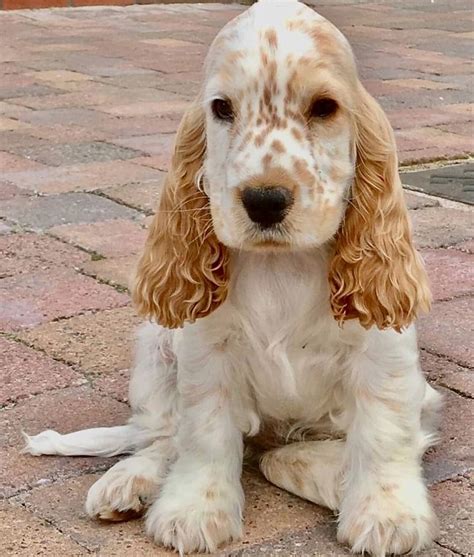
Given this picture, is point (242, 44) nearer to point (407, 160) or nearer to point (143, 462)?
point (143, 462)

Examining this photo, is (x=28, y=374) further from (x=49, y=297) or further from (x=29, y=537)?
(x=29, y=537)

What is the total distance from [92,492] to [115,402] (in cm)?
67

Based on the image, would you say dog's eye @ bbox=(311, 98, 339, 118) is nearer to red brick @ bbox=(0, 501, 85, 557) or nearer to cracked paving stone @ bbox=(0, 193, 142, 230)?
red brick @ bbox=(0, 501, 85, 557)

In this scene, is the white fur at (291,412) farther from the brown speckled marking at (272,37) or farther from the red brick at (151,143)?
the red brick at (151,143)

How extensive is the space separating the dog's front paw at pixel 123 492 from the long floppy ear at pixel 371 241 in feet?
2.13

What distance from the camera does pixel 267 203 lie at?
8.48 feet

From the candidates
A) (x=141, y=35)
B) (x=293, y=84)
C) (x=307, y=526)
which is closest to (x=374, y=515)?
(x=307, y=526)

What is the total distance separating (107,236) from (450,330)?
163 cm

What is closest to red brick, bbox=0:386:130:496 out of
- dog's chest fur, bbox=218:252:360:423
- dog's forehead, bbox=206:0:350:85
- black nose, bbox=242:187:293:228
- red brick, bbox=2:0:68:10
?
dog's chest fur, bbox=218:252:360:423

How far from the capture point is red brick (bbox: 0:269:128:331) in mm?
4285

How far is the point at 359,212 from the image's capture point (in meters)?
2.80

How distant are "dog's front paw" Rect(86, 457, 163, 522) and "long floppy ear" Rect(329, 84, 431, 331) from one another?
0.65 metres

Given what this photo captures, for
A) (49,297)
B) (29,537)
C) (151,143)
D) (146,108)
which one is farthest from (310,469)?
(146,108)

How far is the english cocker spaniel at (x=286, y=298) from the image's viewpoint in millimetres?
2648
